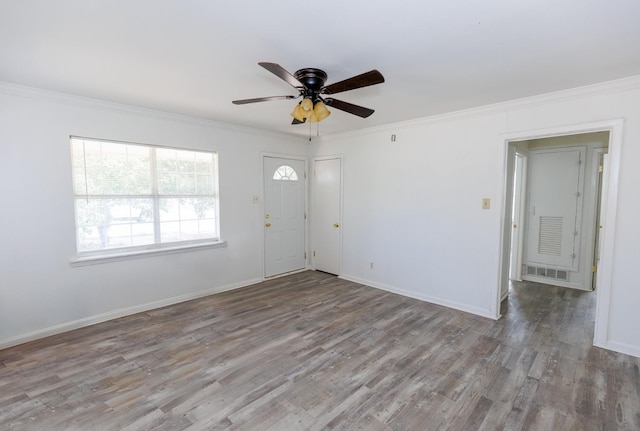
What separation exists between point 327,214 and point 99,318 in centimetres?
349

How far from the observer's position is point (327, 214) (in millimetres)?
5418

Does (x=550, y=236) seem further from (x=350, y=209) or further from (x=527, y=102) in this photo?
(x=350, y=209)

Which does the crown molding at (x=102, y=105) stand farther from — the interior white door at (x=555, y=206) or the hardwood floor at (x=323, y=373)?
the interior white door at (x=555, y=206)

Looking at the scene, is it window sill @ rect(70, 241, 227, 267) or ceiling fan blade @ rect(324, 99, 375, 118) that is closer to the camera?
ceiling fan blade @ rect(324, 99, 375, 118)

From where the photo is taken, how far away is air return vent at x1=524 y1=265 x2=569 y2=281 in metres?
4.76

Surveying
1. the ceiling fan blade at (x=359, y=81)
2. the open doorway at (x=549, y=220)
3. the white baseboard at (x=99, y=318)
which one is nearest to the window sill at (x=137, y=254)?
the white baseboard at (x=99, y=318)

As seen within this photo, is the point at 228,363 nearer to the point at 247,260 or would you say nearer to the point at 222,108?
the point at 247,260

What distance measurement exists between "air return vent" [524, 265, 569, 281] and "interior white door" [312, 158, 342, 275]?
318 cm

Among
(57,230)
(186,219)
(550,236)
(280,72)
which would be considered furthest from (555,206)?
(57,230)

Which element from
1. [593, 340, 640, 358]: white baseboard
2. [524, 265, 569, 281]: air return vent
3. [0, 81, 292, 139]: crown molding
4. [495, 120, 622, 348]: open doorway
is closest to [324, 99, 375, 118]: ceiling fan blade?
[495, 120, 622, 348]: open doorway

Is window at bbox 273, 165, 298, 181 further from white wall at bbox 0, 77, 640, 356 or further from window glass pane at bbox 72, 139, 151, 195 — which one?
window glass pane at bbox 72, 139, 151, 195

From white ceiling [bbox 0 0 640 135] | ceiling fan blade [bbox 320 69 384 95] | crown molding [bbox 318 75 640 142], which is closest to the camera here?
white ceiling [bbox 0 0 640 135]

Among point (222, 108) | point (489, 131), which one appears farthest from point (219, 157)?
point (489, 131)

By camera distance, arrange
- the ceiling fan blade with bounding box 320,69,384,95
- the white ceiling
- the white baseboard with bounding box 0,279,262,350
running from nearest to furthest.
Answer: the white ceiling, the ceiling fan blade with bounding box 320,69,384,95, the white baseboard with bounding box 0,279,262,350
